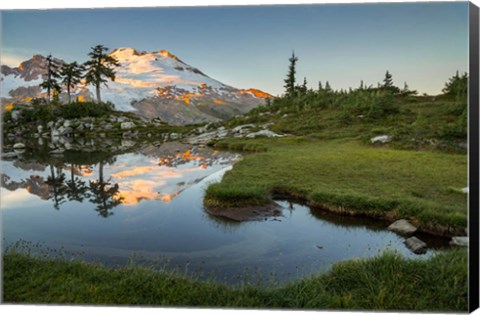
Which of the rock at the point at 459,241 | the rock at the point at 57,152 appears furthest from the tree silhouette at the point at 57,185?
the rock at the point at 459,241

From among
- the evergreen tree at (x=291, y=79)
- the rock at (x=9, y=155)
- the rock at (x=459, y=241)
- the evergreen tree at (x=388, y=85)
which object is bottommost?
A: the rock at (x=459, y=241)

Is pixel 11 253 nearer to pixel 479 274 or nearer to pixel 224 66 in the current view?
pixel 224 66

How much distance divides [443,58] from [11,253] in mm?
7040

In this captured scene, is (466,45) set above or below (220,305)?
above

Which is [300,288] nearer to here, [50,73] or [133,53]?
[133,53]

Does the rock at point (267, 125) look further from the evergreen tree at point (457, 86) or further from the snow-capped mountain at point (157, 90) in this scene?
the evergreen tree at point (457, 86)

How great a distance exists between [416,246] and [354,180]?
2.60 meters

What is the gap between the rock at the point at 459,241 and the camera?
506cm

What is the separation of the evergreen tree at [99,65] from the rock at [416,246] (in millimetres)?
6264

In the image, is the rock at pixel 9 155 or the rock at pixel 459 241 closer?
the rock at pixel 459 241

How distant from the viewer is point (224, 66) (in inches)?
275

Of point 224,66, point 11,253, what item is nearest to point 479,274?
point 224,66

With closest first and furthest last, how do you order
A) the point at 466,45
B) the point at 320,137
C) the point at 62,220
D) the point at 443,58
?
the point at 466,45 < the point at 443,58 < the point at 62,220 < the point at 320,137

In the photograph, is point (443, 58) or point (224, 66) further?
point (224, 66)
